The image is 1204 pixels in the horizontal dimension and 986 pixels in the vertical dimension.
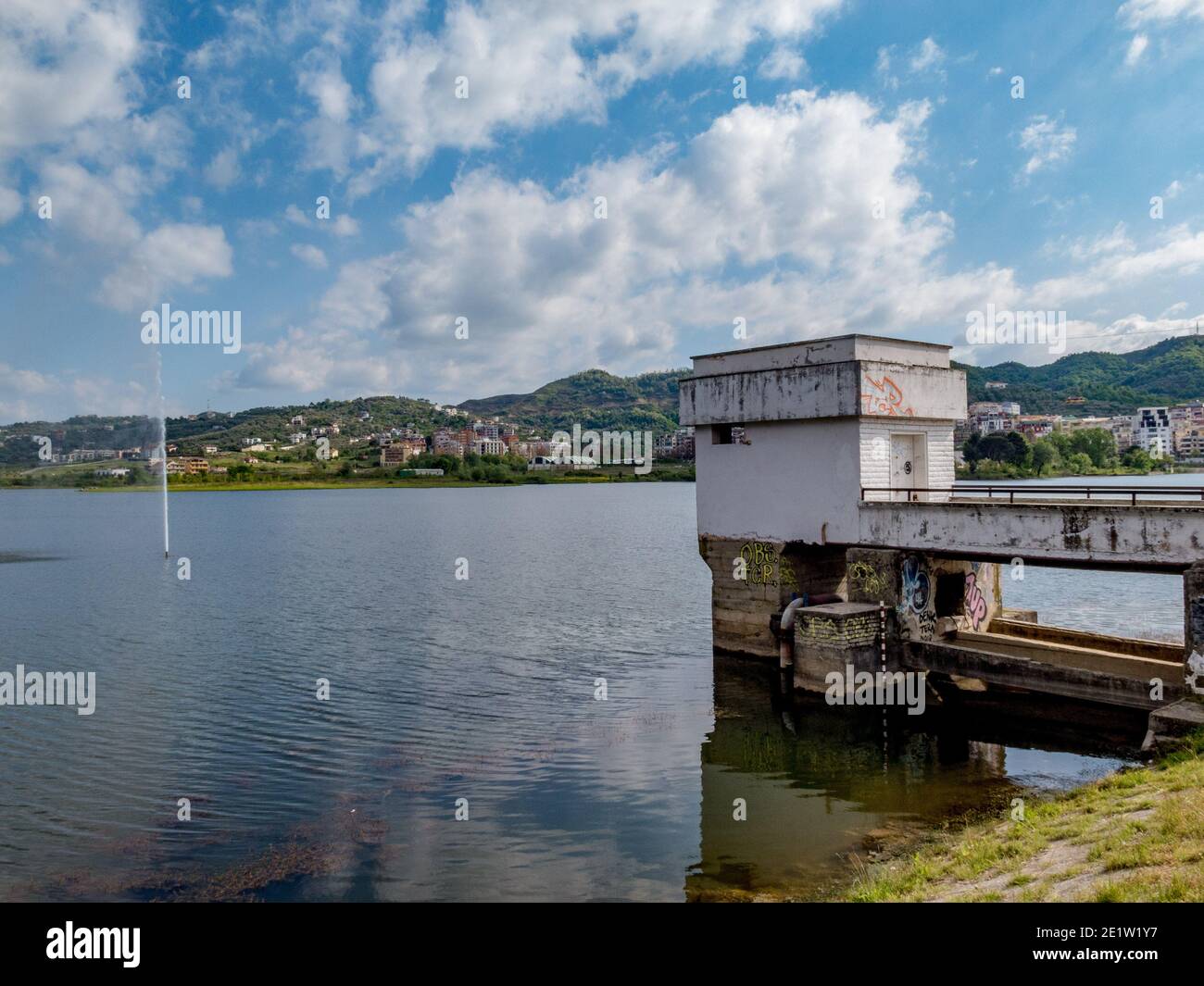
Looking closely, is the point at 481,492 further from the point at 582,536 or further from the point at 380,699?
the point at 380,699

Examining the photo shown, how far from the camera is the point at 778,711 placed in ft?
86.3

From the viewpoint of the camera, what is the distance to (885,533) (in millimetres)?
26469

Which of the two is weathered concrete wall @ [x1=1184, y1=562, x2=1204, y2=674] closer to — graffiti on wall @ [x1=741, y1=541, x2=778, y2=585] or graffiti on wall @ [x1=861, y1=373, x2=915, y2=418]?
graffiti on wall @ [x1=861, y1=373, x2=915, y2=418]

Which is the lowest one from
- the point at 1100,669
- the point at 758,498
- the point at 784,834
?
the point at 784,834

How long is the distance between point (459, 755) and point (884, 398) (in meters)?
16.3

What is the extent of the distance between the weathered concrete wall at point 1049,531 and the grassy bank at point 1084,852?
17.6 ft

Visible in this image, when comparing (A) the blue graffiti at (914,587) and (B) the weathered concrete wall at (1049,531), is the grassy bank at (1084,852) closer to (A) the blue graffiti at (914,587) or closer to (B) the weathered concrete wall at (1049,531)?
(B) the weathered concrete wall at (1049,531)

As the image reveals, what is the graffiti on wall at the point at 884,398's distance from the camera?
87.5 ft

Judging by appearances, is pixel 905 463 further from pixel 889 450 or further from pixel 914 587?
pixel 914 587

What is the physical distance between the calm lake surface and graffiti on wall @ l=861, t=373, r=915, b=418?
9.18 metres

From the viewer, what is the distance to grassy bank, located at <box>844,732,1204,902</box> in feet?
34.4

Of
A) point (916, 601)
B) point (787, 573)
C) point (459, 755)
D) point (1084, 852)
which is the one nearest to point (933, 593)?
point (916, 601)
